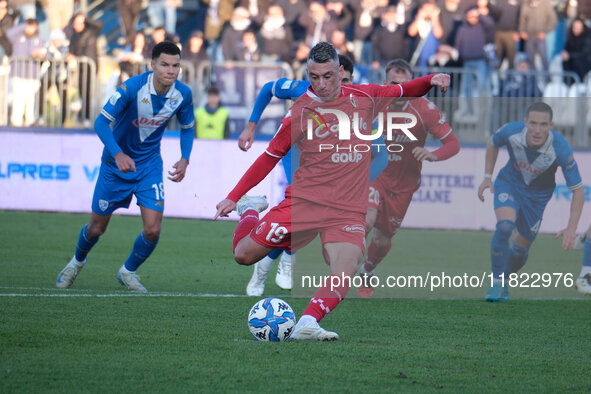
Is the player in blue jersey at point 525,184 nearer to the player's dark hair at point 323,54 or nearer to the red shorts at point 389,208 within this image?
the red shorts at point 389,208

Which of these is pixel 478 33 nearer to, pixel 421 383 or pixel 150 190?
pixel 150 190

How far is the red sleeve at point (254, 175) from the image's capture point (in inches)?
271

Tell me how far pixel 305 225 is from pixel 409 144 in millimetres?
3108

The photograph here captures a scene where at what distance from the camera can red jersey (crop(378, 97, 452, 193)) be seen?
9.60 meters

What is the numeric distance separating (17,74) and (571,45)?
1027cm

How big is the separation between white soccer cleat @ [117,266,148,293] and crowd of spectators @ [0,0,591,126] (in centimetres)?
871

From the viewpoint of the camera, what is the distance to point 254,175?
22.8 ft

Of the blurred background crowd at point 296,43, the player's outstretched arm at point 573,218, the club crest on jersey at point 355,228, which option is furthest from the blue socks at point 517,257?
the blurred background crowd at point 296,43

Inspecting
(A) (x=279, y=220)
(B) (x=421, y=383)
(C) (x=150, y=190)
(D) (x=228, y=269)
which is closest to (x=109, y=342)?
(A) (x=279, y=220)

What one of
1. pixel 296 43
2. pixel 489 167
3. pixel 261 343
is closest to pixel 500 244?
pixel 489 167

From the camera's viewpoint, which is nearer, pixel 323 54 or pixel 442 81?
pixel 323 54

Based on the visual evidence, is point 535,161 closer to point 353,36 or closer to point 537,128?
point 537,128

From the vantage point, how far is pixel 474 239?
45.3 feet

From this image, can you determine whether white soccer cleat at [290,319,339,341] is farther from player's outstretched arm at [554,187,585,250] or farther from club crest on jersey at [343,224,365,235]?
player's outstretched arm at [554,187,585,250]
